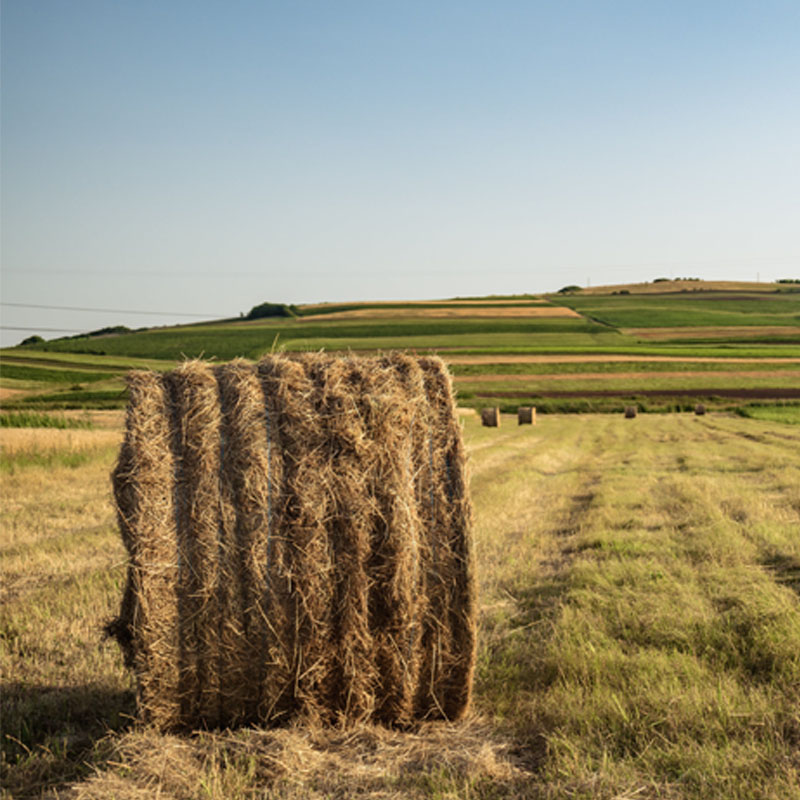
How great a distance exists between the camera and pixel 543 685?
5.12 metres

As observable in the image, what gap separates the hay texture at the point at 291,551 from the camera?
4.63 metres

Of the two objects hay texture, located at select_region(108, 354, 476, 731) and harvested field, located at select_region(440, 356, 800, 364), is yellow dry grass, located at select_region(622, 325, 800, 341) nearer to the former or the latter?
harvested field, located at select_region(440, 356, 800, 364)

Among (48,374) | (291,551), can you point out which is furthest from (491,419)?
(48,374)

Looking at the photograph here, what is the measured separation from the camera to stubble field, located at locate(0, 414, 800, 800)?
3.93 metres

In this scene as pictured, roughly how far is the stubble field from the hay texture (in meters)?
0.24

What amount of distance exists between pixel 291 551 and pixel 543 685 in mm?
1842

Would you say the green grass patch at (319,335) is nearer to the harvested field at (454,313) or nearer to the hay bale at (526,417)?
the harvested field at (454,313)

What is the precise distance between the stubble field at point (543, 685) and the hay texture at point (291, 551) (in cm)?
24

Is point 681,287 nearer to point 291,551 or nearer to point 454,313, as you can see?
point 454,313

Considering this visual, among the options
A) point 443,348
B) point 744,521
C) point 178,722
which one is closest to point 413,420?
point 178,722

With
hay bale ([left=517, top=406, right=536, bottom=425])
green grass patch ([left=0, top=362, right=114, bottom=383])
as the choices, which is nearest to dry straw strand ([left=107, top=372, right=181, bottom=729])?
hay bale ([left=517, top=406, right=536, bottom=425])

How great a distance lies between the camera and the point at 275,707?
478cm

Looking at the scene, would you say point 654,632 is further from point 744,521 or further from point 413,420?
point 744,521

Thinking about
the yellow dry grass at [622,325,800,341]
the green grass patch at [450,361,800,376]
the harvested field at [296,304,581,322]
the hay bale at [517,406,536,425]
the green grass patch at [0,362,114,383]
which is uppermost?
the harvested field at [296,304,581,322]
